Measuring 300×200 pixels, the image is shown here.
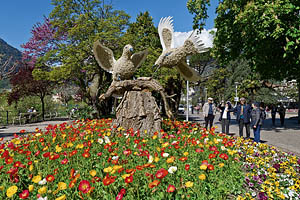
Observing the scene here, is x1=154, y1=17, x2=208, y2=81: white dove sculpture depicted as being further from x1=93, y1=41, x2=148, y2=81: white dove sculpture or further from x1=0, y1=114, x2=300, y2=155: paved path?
x1=0, y1=114, x2=300, y2=155: paved path

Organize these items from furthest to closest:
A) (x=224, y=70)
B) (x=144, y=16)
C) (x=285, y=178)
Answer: (x=224, y=70), (x=144, y=16), (x=285, y=178)

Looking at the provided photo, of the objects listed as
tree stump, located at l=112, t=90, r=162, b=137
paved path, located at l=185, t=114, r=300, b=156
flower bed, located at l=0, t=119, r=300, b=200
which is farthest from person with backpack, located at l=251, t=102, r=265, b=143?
tree stump, located at l=112, t=90, r=162, b=137

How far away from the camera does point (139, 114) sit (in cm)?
545

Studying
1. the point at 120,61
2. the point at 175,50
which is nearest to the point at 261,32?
the point at 175,50

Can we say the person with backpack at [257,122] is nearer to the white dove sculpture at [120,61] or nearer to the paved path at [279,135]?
the paved path at [279,135]

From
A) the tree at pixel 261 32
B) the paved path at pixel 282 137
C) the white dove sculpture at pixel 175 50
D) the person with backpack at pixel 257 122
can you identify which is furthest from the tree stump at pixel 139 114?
the tree at pixel 261 32

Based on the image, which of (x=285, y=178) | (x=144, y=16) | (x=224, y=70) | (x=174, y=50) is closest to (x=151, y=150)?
(x=285, y=178)

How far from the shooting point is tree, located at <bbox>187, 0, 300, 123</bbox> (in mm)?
6938

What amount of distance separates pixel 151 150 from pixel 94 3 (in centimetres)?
1212

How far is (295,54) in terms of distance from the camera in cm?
812

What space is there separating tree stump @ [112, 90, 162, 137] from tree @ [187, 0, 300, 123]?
4.91 metres

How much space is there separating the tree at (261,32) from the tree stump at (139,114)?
4909 millimetres

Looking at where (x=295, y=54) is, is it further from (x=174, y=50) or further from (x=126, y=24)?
(x=126, y=24)

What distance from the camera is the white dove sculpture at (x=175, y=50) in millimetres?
5914
